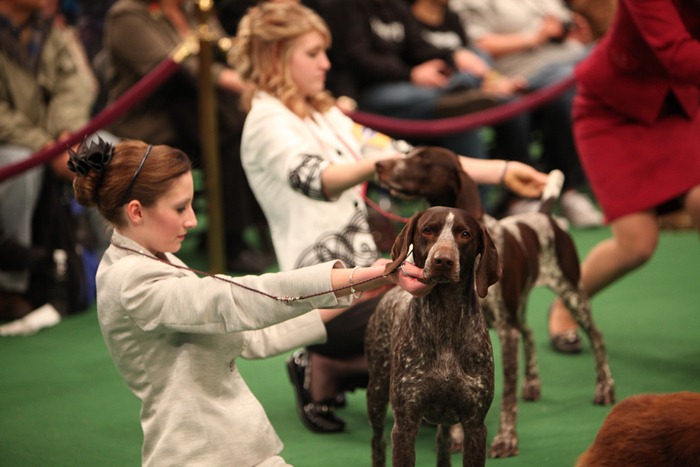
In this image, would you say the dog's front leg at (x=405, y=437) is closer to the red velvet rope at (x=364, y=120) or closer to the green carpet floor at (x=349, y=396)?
the green carpet floor at (x=349, y=396)

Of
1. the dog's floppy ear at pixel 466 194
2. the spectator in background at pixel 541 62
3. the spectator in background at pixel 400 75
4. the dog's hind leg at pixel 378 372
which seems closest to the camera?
the dog's hind leg at pixel 378 372

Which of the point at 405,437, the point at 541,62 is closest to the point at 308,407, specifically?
the point at 405,437

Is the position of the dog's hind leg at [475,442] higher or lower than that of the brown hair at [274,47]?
lower

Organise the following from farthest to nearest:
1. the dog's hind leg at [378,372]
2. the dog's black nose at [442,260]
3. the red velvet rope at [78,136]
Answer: the red velvet rope at [78,136] < the dog's hind leg at [378,372] < the dog's black nose at [442,260]

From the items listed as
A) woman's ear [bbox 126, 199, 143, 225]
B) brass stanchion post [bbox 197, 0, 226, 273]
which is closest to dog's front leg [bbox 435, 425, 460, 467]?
woman's ear [bbox 126, 199, 143, 225]

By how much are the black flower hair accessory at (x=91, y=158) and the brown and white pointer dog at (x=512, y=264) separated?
98cm

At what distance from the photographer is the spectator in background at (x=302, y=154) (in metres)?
3.72

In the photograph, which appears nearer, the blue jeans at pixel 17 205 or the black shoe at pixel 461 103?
the blue jeans at pixel 17 205

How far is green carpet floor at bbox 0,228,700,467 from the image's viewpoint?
3.69m

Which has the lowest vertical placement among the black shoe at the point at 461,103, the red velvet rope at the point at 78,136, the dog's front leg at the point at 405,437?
the black shoe at the point at 461,103

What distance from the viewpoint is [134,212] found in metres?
2.67

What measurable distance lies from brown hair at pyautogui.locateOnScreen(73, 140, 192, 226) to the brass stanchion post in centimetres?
296

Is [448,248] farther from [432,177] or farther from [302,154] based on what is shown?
[302,154]

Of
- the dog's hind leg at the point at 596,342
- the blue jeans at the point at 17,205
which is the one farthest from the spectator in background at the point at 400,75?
the dog's hind leg at the point at 596,342
